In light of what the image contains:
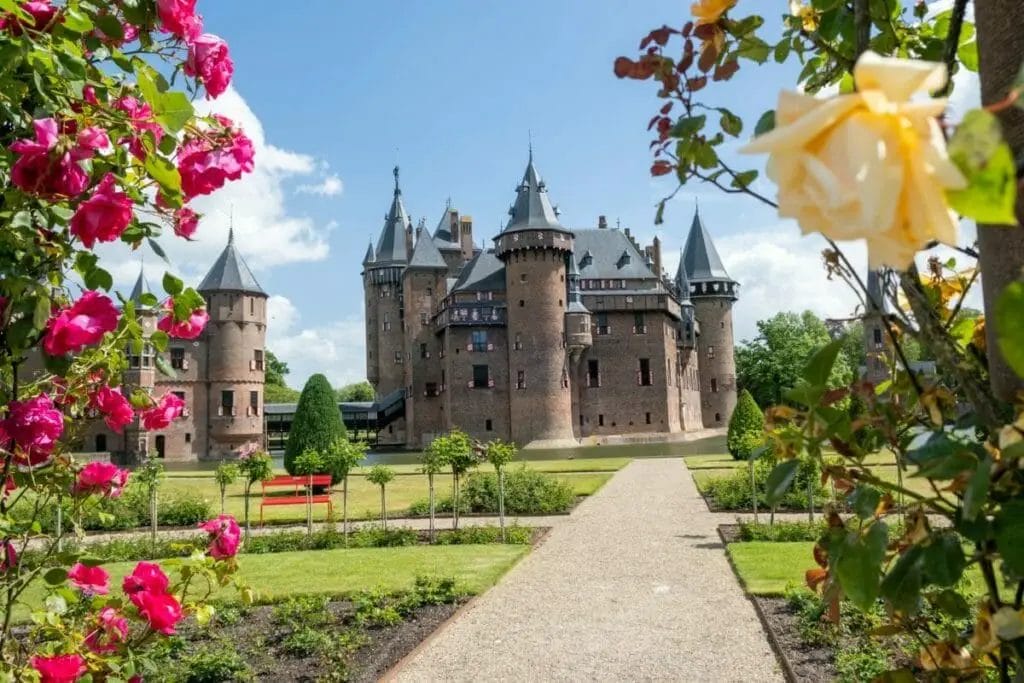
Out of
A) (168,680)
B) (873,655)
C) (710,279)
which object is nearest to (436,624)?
(168,680)

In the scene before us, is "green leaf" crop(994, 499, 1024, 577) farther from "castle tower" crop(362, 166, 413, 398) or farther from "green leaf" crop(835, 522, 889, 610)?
"castle tower" crop(362, 166, 413, 398)

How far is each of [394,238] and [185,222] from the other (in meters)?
55.3

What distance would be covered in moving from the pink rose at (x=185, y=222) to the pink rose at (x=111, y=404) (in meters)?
0.52

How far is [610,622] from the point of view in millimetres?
6762

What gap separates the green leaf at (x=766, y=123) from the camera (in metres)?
1.03

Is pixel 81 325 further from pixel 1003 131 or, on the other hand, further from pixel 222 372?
pixel 222 372

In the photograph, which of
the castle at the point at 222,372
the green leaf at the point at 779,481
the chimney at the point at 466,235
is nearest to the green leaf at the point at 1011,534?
the green leaf at the point at 779,481

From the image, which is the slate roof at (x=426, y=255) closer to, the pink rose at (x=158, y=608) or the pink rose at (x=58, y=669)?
the pink rose at (x=158, y=608)

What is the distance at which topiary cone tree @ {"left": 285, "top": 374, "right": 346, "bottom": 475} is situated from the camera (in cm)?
2095

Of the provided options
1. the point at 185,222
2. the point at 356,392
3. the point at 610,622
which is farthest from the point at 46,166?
the point at 356,392

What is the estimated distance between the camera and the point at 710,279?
53.1 m

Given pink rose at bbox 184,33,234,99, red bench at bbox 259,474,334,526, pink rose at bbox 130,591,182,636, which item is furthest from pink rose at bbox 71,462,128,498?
red bench at bbox 259,474,334,526

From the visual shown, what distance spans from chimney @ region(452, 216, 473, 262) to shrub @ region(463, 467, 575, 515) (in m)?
40.4

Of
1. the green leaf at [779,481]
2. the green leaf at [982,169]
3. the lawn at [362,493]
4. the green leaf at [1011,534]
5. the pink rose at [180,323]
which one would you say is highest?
the pink rose at [180,323]
